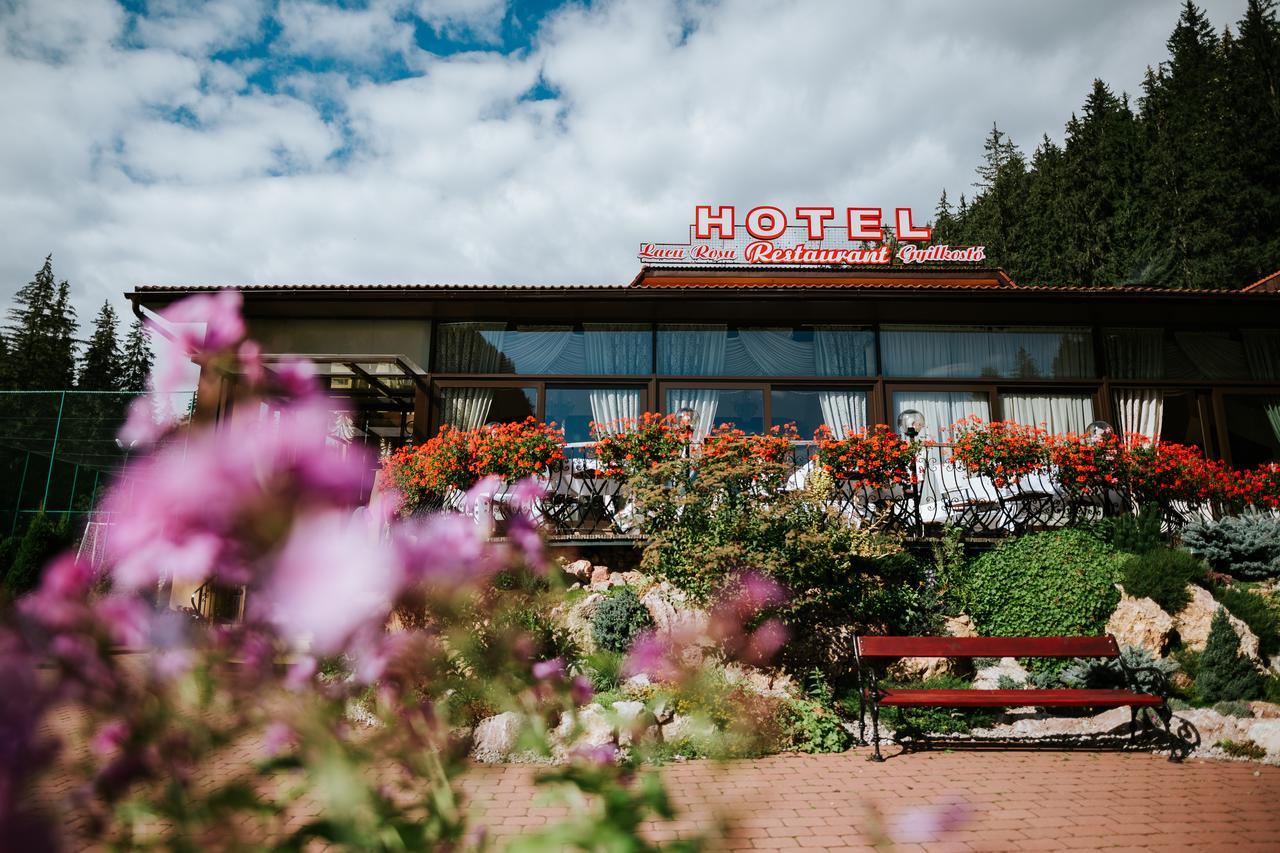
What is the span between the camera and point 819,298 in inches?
435

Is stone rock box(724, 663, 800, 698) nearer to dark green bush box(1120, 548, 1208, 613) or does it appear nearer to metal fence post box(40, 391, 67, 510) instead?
dark green bush box(1120, 548, 1208, 613)

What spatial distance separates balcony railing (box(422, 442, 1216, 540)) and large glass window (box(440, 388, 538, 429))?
89.7 inches

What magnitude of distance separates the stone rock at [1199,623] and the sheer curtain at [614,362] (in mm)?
7287

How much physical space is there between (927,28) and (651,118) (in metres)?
4.33

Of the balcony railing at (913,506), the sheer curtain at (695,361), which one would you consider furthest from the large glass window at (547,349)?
the balcony railing at (913,506)

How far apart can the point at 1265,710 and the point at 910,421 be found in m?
5.57

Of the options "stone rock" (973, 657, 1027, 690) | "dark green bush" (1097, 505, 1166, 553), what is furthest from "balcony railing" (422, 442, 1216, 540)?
"stone rock" (973, 657, 1027, 690)

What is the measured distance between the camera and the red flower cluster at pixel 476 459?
8.68 m

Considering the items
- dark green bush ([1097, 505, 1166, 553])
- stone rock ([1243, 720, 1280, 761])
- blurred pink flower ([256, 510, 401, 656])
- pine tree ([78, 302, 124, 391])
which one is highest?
pine tree ([78, 302, 124, 391])

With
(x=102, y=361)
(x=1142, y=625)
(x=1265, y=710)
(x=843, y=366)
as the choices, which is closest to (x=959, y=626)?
(x=1142, y=625)

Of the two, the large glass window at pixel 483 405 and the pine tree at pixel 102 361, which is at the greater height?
the pine tree at pixel 102 361

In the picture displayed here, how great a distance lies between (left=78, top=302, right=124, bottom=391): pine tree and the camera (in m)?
44.9

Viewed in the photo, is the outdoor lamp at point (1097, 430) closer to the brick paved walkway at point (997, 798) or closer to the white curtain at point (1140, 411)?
the white curtain at point (1140, 411)

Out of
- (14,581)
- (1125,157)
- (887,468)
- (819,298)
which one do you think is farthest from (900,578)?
(1125,157)
